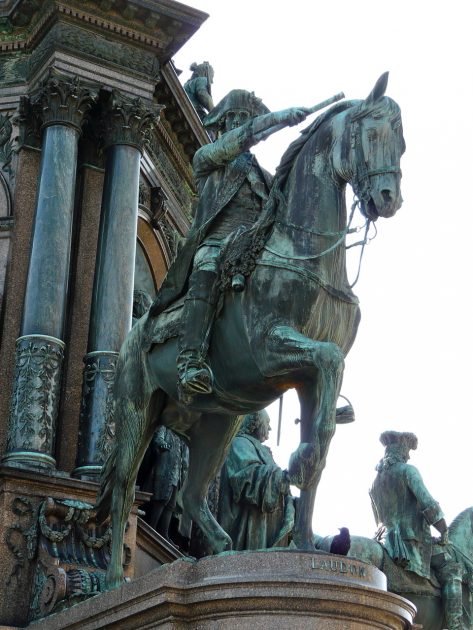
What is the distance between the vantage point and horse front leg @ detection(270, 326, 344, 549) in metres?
7.90

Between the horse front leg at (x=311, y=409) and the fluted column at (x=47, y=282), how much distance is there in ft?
13.9

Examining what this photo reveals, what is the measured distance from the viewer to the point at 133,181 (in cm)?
1364

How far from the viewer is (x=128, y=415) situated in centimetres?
943

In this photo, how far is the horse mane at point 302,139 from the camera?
8.94 m

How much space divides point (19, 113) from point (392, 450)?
18.8 ft

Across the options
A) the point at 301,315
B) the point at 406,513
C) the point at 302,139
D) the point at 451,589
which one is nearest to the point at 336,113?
the point at 302,139

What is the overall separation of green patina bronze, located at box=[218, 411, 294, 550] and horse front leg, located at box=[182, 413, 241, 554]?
3.01 m

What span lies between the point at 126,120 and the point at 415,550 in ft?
18.7

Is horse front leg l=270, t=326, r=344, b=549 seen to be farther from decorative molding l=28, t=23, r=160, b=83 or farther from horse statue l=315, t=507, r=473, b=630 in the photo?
decorative molding l=28, t=23, r=160, b=83

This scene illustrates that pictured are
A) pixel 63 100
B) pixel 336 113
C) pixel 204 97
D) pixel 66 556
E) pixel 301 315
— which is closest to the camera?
pixel 301 315

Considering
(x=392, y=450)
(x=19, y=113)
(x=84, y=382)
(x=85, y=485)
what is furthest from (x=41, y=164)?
(x=392, y=450)

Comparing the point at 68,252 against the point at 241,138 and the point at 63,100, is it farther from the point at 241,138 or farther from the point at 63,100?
the point at 241,138

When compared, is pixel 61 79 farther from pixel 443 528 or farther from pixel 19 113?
pixel 443 528

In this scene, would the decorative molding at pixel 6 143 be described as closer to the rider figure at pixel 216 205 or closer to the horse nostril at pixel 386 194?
the rider figure at pixel 216 205
